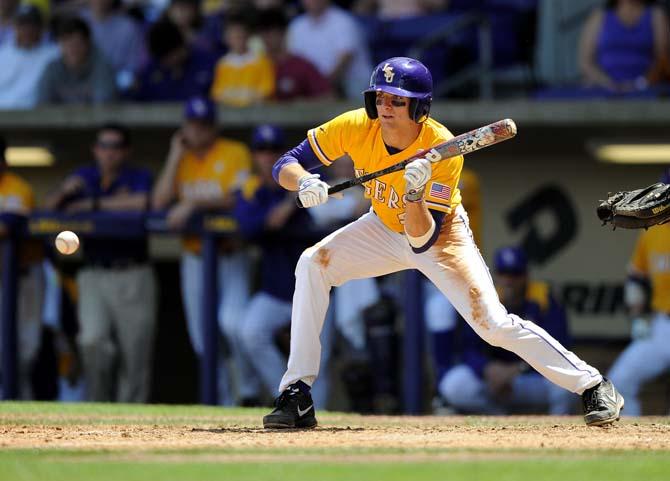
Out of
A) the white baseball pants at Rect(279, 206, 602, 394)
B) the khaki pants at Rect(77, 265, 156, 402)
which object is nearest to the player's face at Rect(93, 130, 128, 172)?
the khaki pants at Rect(77, 265, 156, 402)

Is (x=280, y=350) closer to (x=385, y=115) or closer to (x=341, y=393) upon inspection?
(x=341, y=393)

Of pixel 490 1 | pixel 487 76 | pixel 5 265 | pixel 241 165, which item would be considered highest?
pixel 490 1

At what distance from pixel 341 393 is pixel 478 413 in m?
1.35

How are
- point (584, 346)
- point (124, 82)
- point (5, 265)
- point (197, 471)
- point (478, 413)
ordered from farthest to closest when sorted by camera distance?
point (124, 82), point (584, 346), point (5, 265), point (478, 413), point (197, 471)

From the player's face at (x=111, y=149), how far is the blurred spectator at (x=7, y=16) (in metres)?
2.54

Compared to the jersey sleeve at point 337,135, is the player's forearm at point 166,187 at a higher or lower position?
higher

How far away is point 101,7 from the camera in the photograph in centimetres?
1181

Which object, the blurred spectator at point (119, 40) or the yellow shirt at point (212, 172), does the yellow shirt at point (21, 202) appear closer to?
the yellow shirt at point (212, 172)

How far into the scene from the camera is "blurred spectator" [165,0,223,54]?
11523 millimetres

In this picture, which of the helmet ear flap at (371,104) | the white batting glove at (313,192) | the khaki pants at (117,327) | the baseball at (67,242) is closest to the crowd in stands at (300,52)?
the khaki pants at (117,327)

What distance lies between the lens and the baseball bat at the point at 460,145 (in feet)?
19.2

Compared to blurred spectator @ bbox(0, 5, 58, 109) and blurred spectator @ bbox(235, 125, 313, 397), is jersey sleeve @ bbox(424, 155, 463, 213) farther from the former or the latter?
blurred spectator @ bbox(0, 5, 58, 109)

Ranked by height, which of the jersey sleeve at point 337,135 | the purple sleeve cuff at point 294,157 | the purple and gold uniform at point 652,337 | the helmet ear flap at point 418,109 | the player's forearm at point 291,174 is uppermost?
the helmet ear flap at point 418,109

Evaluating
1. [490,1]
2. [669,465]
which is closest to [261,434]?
[669,465]
